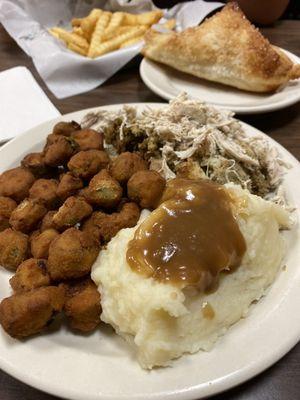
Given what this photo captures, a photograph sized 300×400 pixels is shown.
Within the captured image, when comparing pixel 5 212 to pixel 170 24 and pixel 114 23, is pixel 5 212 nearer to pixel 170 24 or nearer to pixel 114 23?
pixel 114 23

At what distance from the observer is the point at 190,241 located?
1498 mm

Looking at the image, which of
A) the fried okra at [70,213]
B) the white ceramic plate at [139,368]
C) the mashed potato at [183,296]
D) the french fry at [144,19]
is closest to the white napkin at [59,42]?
the french fry at [144,19]

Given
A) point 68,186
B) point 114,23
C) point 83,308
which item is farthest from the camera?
point 114,23

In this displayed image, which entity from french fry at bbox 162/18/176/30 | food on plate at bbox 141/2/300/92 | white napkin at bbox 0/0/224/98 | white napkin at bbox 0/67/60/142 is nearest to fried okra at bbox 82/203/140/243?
white napkin at bbox 0/67/60/142

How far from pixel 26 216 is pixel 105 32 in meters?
2.22

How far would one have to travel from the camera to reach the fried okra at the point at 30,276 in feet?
5.10

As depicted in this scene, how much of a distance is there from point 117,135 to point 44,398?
1364 millimetres

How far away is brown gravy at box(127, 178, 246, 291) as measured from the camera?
56.9 inches

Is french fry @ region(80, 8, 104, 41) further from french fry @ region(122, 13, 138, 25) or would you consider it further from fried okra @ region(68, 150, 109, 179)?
fried okra @ region(68, 150, 109, 179)

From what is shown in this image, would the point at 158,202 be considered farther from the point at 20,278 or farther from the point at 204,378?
the point at 204,378

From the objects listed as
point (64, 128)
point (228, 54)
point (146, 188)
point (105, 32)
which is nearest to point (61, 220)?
point (146, 188)

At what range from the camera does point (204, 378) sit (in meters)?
1.29

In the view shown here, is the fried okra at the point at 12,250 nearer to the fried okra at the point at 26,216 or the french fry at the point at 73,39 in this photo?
the fried okra at the point at 26,216

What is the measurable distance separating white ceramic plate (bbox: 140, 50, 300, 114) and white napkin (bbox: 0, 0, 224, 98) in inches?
14.5
